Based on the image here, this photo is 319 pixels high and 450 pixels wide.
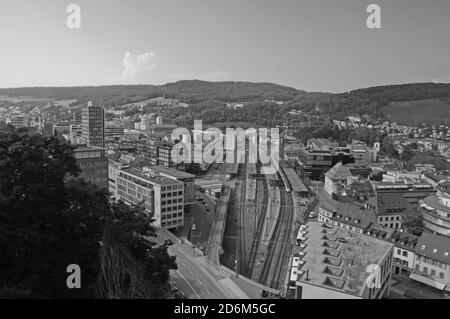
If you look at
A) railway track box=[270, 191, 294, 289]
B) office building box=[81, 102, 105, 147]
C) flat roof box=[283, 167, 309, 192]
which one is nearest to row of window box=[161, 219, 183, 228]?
railway track box=[270, 191, 294, 289]

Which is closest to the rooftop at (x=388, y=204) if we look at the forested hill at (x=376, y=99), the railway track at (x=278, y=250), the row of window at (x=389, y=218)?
the row of window at (x=389, y=218)

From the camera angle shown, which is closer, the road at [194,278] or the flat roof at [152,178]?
the road at [194,278]

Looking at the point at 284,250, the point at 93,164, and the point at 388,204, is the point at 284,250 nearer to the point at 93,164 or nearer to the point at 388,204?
the point at 388,204

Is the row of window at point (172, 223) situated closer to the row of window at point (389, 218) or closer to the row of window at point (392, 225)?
the row of window at point (389, 218)

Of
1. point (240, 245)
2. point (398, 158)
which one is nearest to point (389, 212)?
point (240, 245)

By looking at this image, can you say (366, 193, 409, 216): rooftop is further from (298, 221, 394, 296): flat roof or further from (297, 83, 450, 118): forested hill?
(297, 83, 450, 118): forested hill

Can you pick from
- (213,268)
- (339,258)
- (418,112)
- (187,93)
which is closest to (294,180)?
(213,268)

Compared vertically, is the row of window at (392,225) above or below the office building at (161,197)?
below
